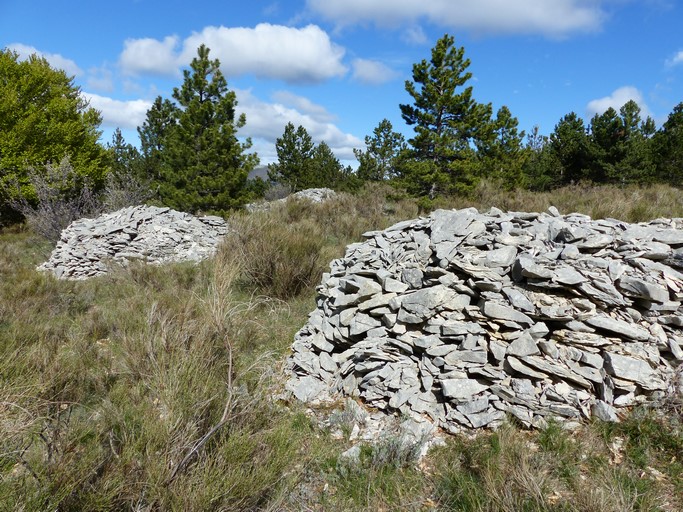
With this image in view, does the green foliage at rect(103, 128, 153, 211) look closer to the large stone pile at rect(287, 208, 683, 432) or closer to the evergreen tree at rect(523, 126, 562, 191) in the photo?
the large stone pile at rect(287, 208, 683, 432)

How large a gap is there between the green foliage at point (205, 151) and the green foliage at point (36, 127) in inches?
195

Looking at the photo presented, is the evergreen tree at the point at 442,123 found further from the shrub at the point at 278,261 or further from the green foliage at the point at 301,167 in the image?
the green foliage at the point at 301,167

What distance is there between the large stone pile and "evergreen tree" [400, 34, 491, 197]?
9046mm

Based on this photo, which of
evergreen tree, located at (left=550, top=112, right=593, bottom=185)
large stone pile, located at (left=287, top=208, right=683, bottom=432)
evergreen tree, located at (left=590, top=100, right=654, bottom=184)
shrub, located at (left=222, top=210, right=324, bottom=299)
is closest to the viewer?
large stone pile, located at (left=287, top=208, right=683, bottom=432)

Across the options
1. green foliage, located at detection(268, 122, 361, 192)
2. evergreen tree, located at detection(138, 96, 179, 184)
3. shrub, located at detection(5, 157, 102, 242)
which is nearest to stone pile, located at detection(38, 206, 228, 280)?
shrub, located at detection(5, 157, 102, 242)

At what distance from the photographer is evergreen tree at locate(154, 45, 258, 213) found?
14.9 meters

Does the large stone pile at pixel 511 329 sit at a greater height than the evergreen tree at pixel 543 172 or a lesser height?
lesser

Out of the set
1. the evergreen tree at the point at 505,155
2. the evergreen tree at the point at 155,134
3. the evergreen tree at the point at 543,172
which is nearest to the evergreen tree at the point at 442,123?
the evergreen tree at the point at 505,155

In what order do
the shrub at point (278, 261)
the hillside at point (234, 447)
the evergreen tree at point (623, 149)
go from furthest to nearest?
1. the evergreen tree at point (623, 149)
2. the shrub at point (278, 261)
3. the hillside at point (234, 447)

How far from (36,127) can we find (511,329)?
2082cm

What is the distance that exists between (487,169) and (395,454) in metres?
18.3

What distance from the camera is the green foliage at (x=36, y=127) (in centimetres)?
1638

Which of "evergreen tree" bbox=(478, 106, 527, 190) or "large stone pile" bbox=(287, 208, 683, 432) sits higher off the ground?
"evergreen tree" bbox=(478, 106, 527, 190)

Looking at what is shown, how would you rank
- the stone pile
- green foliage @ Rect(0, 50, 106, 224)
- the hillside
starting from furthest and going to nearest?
green foliage @ Rect(0, 50, 106, 224)
the stone pile
the hillside
